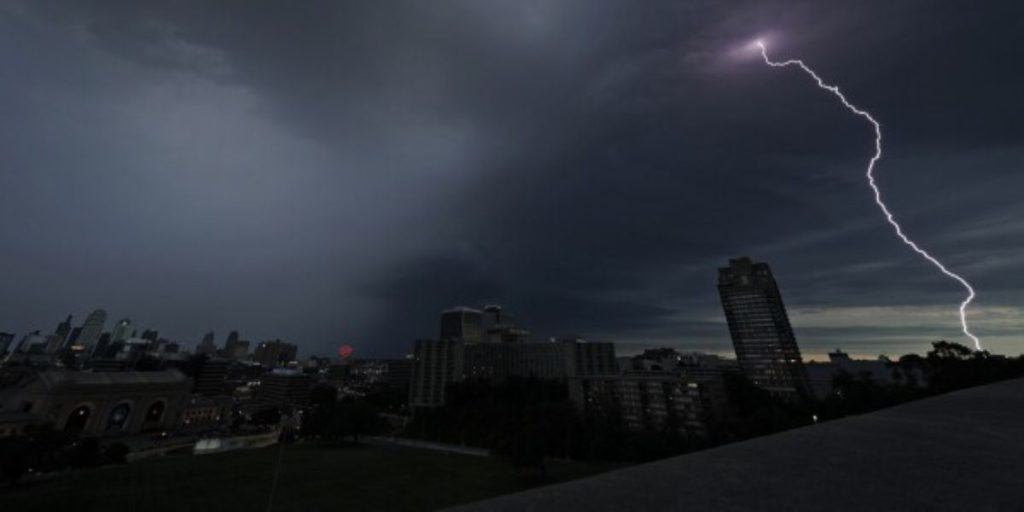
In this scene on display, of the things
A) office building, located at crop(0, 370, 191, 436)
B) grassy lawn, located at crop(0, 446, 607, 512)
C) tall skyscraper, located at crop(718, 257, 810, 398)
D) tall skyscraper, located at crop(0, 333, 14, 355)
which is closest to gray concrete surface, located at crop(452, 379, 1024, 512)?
grassy lawn, located at crop(0, 446, 607, 512)

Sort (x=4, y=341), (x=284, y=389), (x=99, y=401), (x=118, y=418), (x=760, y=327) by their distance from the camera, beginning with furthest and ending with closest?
(x=4, y=341), (x=284, y=389), (x=760, y=327), (x=118, y=418), (x=99, y=401)

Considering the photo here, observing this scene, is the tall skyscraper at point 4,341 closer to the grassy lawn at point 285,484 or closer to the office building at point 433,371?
the office building at point 433,371

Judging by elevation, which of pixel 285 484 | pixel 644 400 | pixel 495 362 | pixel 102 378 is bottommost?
pixel 285 484

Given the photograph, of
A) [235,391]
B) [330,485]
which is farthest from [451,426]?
[235,391]

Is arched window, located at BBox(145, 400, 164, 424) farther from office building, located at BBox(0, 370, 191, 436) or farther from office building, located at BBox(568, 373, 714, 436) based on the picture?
office building, located at BBox(568, 373, 714, 436)

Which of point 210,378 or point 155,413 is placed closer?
point 155,413

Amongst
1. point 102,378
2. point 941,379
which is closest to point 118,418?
point 102,378

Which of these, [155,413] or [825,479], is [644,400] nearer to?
[825,479]
